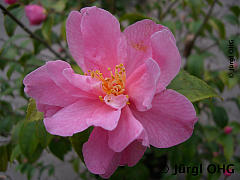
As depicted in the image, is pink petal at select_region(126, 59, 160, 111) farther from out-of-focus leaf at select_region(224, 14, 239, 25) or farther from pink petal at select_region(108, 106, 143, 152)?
out-of-focus leaf at select_region(224, 14, 239, 25)

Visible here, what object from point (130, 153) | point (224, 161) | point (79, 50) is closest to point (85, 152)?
point (130, 153)

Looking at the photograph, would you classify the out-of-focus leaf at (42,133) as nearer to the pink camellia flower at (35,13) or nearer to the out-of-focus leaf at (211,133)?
the pink camellia flower at (35,13)

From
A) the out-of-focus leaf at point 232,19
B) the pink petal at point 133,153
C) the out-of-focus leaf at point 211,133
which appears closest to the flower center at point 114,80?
the pink petal at point 133,153

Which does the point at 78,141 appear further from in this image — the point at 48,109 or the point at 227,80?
the point at 227,80

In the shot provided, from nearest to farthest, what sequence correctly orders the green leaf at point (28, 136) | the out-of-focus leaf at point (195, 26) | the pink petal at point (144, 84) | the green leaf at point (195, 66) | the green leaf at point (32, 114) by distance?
the pink petal at point (144, 84)
the green leaf at point (32, 114)
the green leaf at point (28, 136)
the green leaf at point (195, 66)
the out-of-focus leaf at point (195, 26)

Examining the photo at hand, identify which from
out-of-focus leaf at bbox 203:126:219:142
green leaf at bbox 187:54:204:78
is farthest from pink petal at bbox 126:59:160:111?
out-of-focus leaf at bbox 203:126:219:142

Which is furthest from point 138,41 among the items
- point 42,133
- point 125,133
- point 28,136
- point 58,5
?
point 58,5
